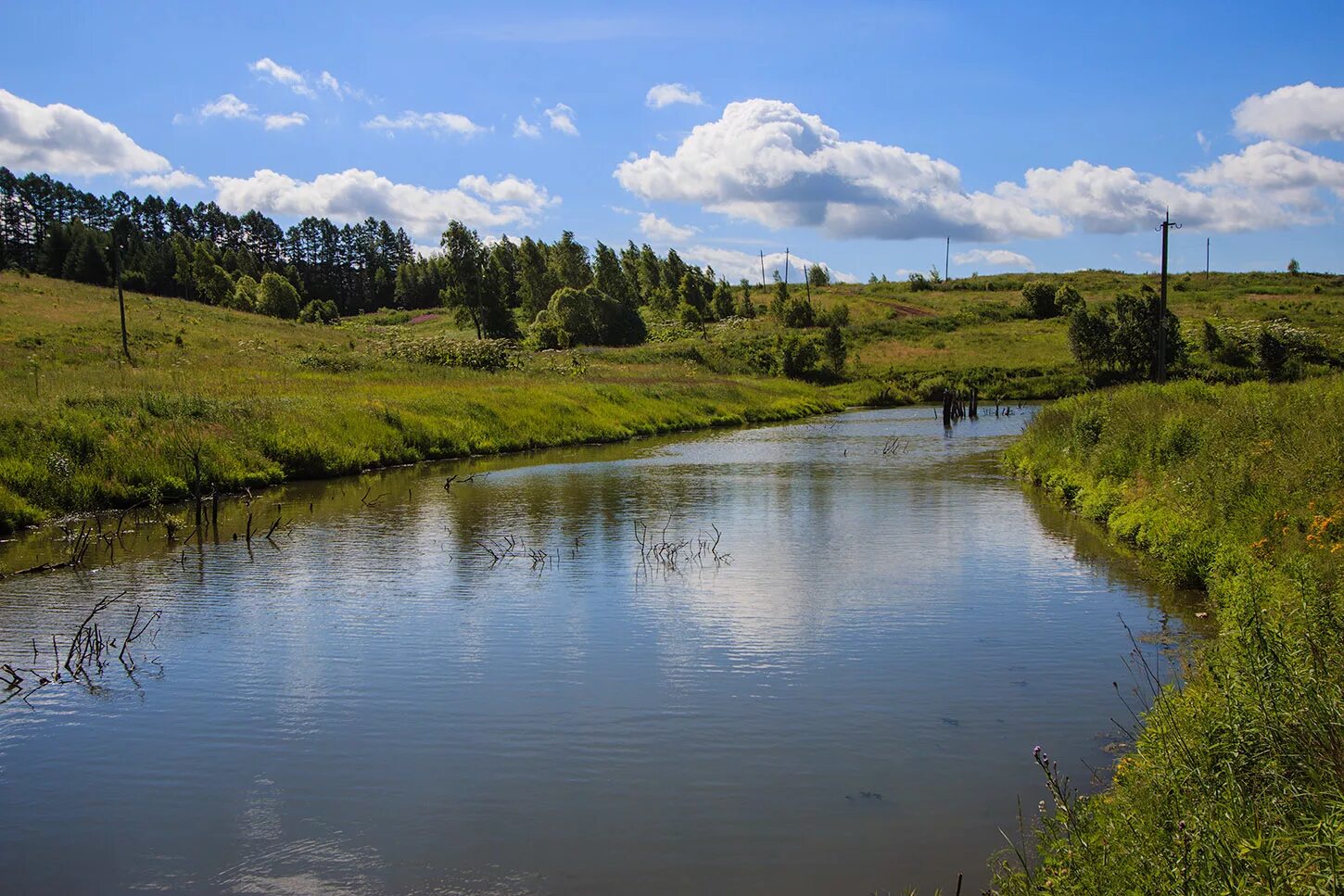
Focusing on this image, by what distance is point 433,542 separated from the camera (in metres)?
21.3

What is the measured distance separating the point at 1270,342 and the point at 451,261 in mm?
65651

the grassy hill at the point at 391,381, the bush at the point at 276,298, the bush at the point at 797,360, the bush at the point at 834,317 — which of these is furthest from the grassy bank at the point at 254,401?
the bush at the point at 276,298

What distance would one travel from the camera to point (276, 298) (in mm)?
111125

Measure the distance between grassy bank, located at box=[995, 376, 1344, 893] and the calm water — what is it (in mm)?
1190

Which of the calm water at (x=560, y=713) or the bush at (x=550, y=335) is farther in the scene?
the bush at (x=550, y=335)

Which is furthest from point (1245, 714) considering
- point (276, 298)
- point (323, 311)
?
point (323, 311)

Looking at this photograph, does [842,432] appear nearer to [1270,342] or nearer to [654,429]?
[654,429]

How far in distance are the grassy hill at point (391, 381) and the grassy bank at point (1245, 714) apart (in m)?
22.3

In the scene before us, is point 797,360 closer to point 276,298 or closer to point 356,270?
point 276,298

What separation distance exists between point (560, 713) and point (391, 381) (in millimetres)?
41327

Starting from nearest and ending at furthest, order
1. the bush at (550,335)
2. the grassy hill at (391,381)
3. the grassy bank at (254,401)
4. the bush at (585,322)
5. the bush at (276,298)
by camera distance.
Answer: the grassy bank at (254,401)
the grassy hill at (391,381)
the bush at (550,335)
the bush at (585,322)
the bush at (276,298)

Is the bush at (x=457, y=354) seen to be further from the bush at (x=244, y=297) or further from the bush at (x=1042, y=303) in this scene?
the bush at (x=1042, y=303)

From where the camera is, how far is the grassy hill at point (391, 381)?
88.1ft

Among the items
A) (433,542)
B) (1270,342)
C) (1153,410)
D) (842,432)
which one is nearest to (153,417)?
(433,542)
